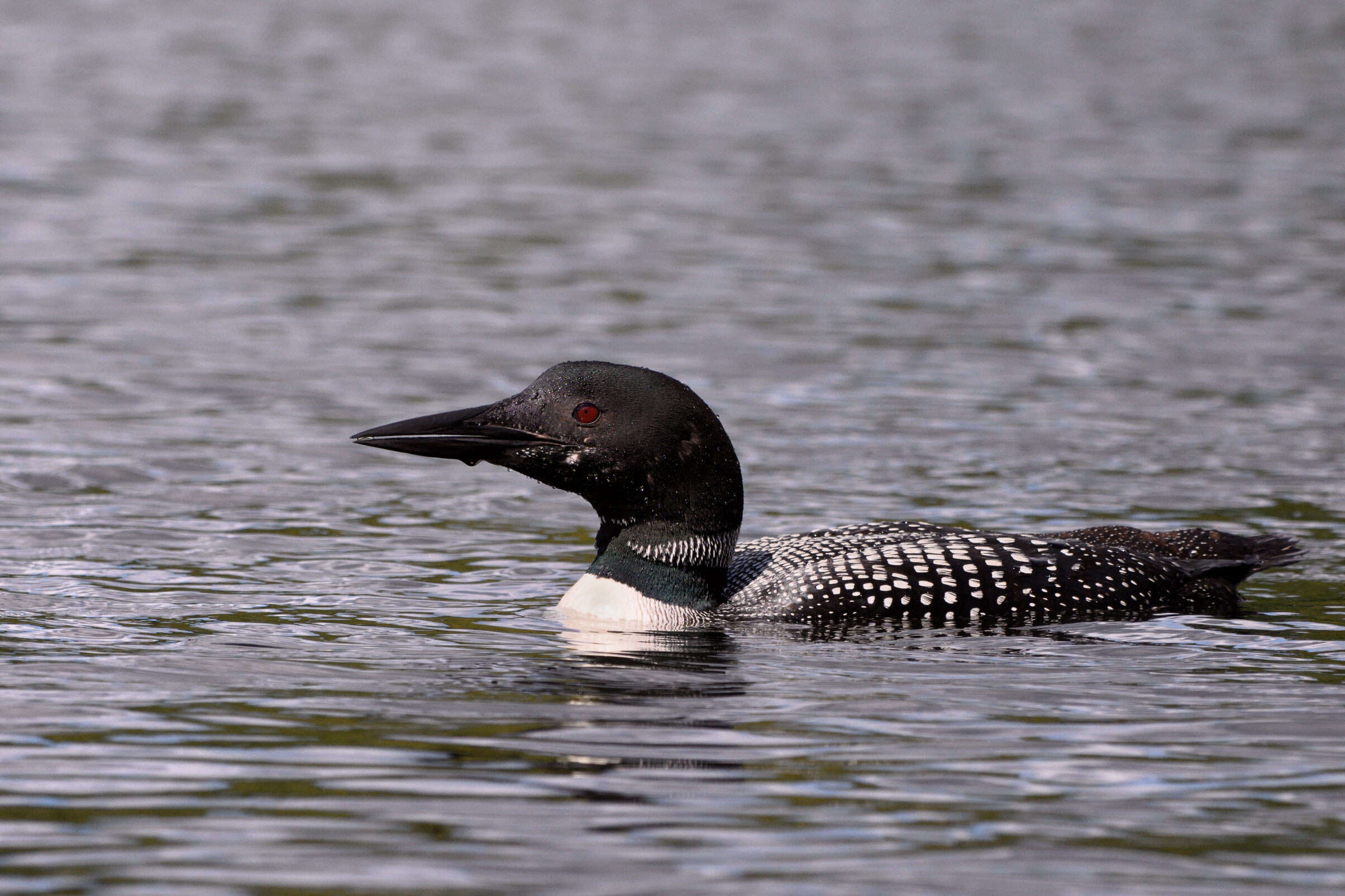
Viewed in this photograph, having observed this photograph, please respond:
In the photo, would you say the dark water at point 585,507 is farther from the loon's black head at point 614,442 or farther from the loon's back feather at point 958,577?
the loon's black head at point 614,442

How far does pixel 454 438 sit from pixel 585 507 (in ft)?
7.56

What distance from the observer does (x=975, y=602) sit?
6543 millimetres

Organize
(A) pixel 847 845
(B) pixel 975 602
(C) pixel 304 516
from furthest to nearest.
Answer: (C) pixel 304 516 → (B) pixel 975 602 → (A) pixel 847 845

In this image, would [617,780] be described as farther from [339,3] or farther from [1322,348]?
[339,3]

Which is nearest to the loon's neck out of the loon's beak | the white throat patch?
the white throat patch

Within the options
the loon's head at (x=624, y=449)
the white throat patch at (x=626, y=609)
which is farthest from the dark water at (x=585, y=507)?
the loon's head at (x=624, y=449)

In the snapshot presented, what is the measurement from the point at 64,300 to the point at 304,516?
16.3 feet

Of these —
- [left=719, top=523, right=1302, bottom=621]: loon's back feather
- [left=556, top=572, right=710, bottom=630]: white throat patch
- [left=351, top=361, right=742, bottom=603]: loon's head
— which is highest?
[left=351, top=361, right=742, bottom=603]: loon's head

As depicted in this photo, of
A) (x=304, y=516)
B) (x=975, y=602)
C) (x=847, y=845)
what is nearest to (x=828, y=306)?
(x=304, y=516)

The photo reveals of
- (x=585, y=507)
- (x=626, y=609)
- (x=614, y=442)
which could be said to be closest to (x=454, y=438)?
(x=614, y=442)

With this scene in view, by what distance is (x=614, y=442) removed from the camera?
6.44 m

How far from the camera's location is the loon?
6.46 m

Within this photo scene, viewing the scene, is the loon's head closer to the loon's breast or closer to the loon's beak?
the loon's beak

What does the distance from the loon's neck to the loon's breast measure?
144 millimetres
